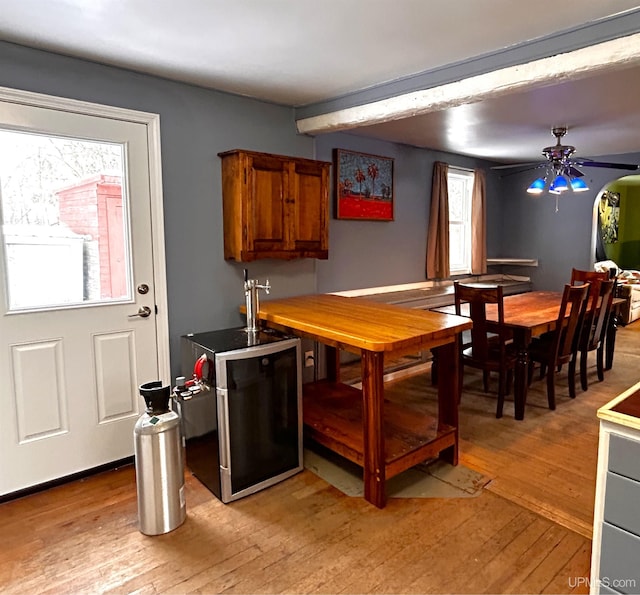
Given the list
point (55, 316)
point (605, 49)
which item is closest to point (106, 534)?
point (55, 316)

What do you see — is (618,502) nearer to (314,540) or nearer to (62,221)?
(314,540)

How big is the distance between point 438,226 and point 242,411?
370 centimetres

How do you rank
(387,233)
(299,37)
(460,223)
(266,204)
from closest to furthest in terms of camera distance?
(299,37), (266,204), (387,233), (460,223)


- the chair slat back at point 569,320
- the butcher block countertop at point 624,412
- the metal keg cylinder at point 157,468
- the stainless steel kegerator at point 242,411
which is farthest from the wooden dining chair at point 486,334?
the metal keg cylinder at point 157,468

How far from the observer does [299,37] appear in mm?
2184

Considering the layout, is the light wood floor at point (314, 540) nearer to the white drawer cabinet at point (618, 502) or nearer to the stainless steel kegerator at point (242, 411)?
the stainless steel kegerator at point (242, 411)

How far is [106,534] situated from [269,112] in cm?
277

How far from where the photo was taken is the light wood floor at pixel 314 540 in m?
1.82

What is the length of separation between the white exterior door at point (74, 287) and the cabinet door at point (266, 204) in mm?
578

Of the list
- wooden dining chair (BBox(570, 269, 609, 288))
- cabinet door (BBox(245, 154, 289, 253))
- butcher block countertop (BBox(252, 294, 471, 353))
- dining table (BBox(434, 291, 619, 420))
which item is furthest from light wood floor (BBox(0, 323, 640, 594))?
wooden dining chair (BBox(570, 269, 609, 288))

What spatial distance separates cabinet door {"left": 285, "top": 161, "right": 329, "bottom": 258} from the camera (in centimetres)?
317

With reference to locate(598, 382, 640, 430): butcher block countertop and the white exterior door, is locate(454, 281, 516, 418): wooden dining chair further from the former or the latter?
the white exterior door

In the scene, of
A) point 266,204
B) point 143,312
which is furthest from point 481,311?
point 143,312

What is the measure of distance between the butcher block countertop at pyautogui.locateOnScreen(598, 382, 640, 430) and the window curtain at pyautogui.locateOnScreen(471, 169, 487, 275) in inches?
182
